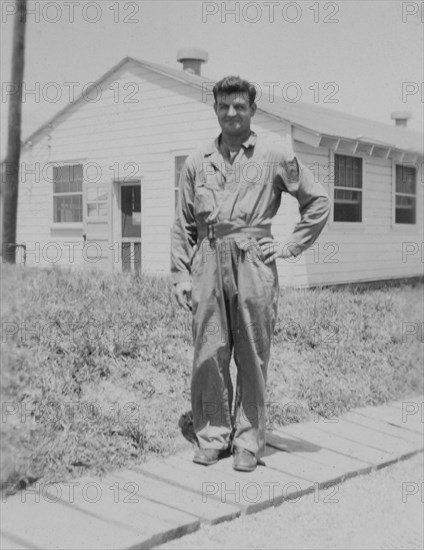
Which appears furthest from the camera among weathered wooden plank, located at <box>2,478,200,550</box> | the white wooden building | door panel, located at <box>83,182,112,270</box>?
door panel, located at <box>83,182,112,270</box>

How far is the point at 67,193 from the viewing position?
1714cm

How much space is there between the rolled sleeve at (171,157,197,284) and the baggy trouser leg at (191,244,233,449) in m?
0.16

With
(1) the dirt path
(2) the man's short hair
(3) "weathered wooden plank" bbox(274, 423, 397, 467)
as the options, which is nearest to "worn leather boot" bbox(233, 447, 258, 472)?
(1) the dirt path

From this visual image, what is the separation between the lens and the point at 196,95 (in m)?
14.8

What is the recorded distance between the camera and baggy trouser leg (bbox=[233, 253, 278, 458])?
4.80m

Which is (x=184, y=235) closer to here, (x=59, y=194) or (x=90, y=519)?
(x=90, y=519)

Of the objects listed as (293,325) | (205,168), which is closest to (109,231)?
(293,325)

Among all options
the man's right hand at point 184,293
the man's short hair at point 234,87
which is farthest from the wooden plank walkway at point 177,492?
the man's short hair at point 234,87

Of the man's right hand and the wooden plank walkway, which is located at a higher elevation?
the man's right hand

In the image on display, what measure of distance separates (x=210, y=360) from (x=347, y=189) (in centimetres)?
1092

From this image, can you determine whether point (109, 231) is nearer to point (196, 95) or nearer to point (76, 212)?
point (76, 212)

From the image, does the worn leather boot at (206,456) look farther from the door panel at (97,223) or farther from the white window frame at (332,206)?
the door panel at (97,223)

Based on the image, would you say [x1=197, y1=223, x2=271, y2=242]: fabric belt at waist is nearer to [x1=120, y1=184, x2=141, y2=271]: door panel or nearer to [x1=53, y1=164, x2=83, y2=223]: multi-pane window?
[x1=120, y1=184, x2=141, y2=271]: door panel

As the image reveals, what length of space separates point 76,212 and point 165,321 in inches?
404
